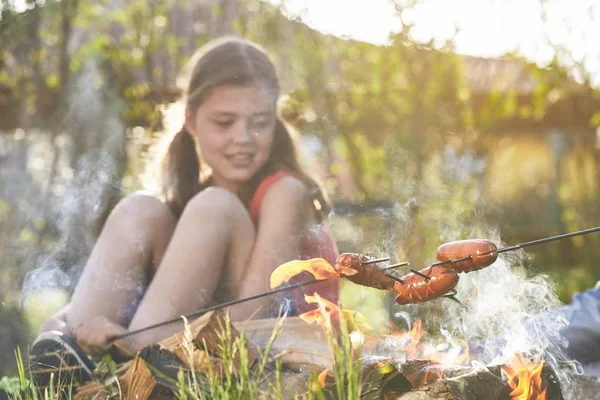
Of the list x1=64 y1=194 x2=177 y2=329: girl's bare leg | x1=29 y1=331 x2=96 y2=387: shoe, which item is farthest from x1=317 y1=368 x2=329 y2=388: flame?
x1=64 y1=194 x2=177 y2=329: girl's bare leg

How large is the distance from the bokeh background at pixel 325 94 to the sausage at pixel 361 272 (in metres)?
2.67

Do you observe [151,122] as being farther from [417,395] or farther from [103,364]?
[417,395]

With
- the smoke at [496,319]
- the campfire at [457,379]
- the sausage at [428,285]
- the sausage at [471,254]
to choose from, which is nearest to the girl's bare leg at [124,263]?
the smoke at [496,319]

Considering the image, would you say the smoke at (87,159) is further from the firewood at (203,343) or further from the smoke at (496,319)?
the firewood at (203,343)

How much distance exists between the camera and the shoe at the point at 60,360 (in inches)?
98.7

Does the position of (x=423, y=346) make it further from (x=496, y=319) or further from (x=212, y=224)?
(x=212, y=224)

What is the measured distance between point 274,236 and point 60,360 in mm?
886

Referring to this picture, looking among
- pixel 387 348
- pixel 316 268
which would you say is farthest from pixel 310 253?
pixel 316 268

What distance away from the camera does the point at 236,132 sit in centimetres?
330

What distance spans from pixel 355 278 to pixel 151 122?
366 cm

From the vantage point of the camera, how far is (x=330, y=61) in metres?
5.67

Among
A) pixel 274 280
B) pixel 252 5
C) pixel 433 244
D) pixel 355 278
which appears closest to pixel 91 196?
pixel 252 5

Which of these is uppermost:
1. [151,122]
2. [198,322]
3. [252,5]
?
[252,5]

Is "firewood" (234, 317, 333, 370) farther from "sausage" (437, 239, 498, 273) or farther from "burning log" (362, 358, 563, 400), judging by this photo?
"sausage" (437, 239, 498, 273)
